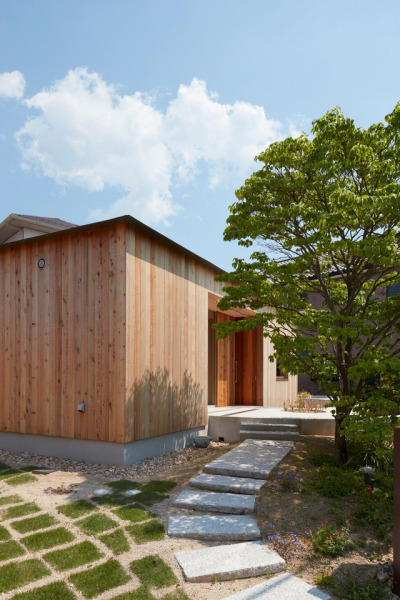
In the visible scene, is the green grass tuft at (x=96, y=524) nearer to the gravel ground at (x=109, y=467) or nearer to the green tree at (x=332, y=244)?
the gravel ground at (x=109, y=467)

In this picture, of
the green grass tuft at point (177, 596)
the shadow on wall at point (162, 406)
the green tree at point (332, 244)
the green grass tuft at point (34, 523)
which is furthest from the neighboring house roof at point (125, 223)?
the green grass tuft at point (177, 596)

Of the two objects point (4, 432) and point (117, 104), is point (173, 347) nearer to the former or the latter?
point (4, 432)

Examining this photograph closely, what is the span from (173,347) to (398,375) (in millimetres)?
4121

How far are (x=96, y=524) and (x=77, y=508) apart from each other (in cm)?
56

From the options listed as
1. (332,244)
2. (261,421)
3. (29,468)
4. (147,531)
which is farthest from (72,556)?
(261,421)

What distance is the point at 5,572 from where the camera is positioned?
3.34 metres

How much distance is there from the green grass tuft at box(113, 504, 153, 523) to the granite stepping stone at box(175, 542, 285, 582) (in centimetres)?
95

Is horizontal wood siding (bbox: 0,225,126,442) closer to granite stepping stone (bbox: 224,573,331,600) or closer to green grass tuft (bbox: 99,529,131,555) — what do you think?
green grass tuft (bbox: 99,529,131,555)

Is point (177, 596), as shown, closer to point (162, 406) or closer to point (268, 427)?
point (162, 406)

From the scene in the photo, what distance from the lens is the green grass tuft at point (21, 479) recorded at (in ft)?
19.0

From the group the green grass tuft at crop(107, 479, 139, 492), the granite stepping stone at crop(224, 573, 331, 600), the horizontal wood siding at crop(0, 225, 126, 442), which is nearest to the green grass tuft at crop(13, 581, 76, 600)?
the granite stepping stone at crop(224, 573, 331, 600)

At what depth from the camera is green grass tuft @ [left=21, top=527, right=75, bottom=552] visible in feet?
12.5

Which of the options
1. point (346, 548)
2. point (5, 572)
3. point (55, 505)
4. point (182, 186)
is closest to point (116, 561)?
point (5, 572)

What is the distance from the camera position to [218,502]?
4.86 metres
